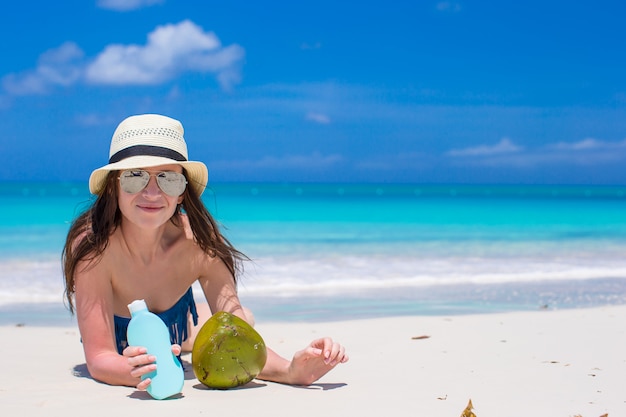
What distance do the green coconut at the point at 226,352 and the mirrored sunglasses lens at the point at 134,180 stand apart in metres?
0.61

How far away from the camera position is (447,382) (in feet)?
11.1

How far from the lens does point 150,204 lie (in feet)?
10.3

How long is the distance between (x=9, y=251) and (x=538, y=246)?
841 centimetres

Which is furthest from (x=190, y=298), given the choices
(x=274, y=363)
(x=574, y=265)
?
(x=574, y=265)

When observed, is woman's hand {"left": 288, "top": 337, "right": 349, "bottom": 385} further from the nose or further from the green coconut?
the nose

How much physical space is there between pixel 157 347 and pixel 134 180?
0.70m

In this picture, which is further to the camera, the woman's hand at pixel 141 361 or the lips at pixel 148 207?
the lips at pixel 148 207

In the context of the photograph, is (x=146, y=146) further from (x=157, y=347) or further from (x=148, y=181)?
(x=157, y=347)

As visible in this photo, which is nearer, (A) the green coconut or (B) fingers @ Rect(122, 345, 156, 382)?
(B) fingers @ Rect(122, 345, 156, 382)

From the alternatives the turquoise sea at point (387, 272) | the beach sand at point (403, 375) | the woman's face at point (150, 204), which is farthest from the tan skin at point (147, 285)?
the turquoise sea at point (387, 272)

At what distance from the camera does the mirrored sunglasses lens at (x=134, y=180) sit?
10.1ft

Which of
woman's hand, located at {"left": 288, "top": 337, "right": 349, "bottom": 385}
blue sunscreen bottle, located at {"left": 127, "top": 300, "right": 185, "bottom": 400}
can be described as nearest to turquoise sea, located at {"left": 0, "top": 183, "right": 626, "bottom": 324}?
blue sunscreen bottle, located at {"left": 127, "top": 300, "right": 185, "bottom": 400}

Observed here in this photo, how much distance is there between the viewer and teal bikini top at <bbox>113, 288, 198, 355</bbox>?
353 centimetres

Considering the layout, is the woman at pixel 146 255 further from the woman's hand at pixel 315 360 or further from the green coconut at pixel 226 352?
the green coconut at pixel 226 352
